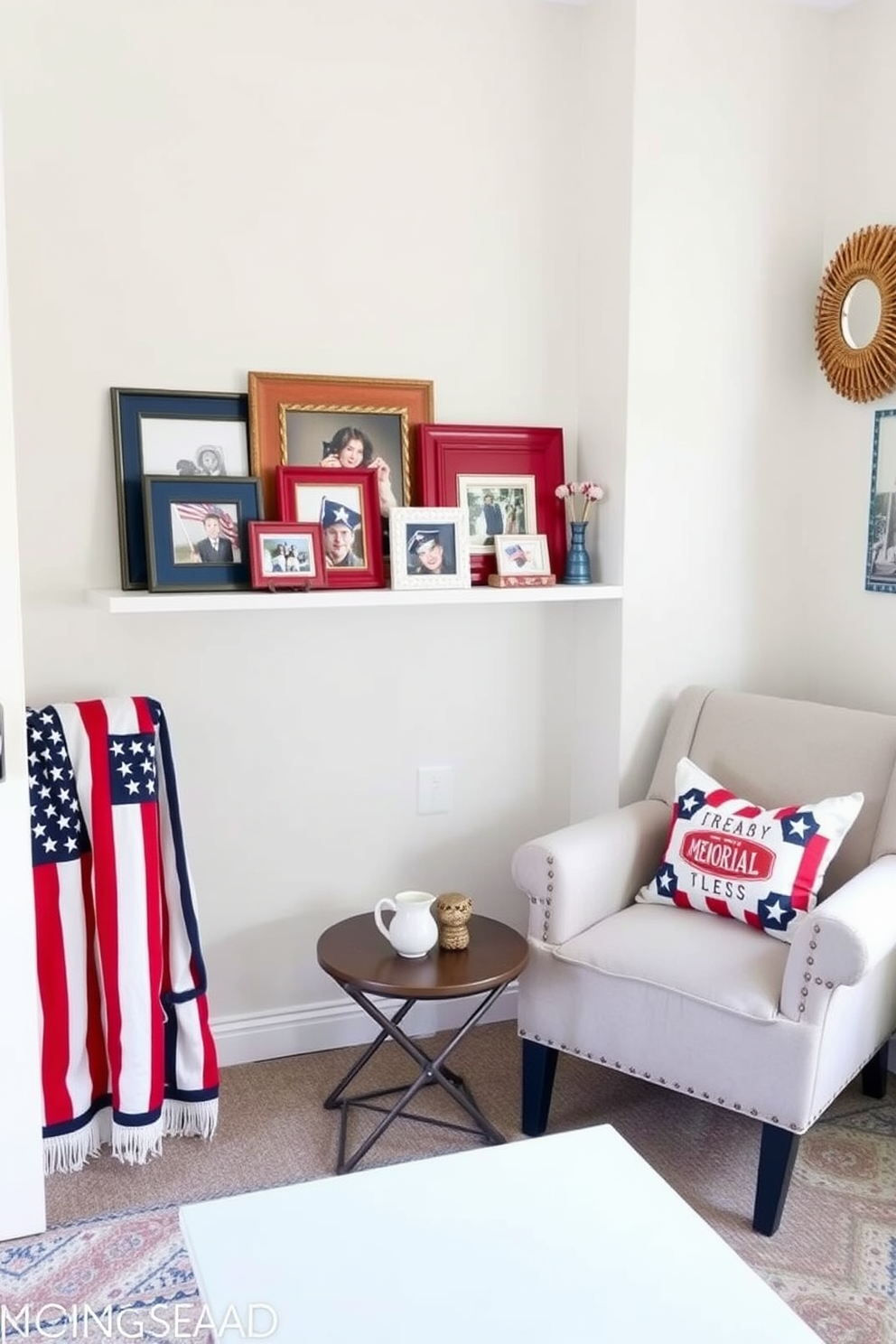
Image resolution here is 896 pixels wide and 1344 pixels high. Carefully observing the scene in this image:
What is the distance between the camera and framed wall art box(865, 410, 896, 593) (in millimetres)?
2980

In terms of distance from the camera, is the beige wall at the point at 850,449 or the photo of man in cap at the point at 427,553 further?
the beige wall at the point at 850,449

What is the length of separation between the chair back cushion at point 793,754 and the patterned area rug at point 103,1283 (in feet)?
5.01

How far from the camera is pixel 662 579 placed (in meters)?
3.07

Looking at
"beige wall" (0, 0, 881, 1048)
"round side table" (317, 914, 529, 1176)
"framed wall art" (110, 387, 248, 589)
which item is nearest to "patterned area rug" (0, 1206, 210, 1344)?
"round side table" (317, 914, 529, 1176)

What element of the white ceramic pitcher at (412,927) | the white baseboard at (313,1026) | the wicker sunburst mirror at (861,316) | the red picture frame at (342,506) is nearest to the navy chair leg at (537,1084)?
the white ceramic pitcher at (412,927)

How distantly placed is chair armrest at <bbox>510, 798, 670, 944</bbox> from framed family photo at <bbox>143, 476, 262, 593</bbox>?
3.00 feet

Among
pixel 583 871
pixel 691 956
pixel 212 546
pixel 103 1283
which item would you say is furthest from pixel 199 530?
pixel 103 1283

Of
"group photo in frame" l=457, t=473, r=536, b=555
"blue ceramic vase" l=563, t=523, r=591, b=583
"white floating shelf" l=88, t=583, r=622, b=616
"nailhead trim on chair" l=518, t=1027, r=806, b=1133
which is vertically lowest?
"nailhead trim on chair" l=518, t=1027, r=806, b=1133

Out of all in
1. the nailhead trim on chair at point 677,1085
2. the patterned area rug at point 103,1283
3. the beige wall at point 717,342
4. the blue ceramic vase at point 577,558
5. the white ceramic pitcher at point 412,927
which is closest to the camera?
the patterned area rug at point 103,1283

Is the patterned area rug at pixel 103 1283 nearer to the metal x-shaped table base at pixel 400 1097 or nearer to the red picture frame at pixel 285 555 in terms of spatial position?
the metal x-shaped table base at pixel 400 1097

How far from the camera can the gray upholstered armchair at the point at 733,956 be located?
2.26 metres

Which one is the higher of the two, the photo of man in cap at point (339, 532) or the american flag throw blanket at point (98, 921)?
the photo of man in cap at point (339, 532)

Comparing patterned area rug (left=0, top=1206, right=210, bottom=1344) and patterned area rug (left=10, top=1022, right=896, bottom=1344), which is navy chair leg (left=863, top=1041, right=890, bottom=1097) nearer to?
patterned area rug (left=10, top=1022, right=896, bottom=1344)

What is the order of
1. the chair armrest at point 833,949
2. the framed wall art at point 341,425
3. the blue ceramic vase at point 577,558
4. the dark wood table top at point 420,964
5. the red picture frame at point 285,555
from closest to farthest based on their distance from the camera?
the chair armrest at point 833,949, the dark wood table top at point 420,964, the red picture frame at point 285,555, the framed wall art at point 341,425, the blue ceramic vase at point 577,558
